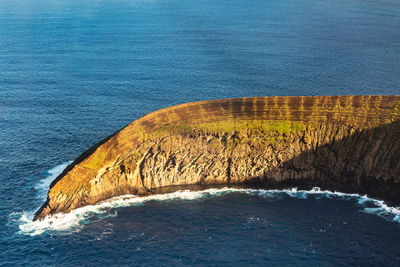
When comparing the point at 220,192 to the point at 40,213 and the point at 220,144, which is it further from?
the point at 40,213

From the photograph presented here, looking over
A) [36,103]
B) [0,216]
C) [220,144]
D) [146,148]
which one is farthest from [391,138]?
[36,103]

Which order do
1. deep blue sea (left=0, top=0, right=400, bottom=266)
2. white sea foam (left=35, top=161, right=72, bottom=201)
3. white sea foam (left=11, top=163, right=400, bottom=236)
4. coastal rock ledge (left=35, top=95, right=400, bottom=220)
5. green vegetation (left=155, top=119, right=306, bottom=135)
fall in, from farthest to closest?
green vegetation (left=155, top=119, right=306, bottom=135)
white sea foam (left=35, top=161, right=72, bottom=201)
coastal rock ledge (left=35, top=95, right=400, bottom=220)
white sea foam (left=11, top=163, right=400, bottom=236)
deep blue sea (left=0, top=0, right=400, bottom=266)

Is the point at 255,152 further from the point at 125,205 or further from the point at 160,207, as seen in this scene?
the point at 125,205

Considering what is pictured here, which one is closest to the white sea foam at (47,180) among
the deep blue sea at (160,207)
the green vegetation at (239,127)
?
the deep blue sea at (160,207)

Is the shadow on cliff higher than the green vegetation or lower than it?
lower

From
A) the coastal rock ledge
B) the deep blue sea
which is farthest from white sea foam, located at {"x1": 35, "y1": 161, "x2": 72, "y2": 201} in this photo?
the coastal rock ledge

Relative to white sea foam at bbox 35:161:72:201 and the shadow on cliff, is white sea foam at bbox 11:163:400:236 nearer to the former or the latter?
white sea foam at bbox 35:161:72:201

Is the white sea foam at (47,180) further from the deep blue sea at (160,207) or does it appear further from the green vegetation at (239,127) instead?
the green vegetation at (239,127)
